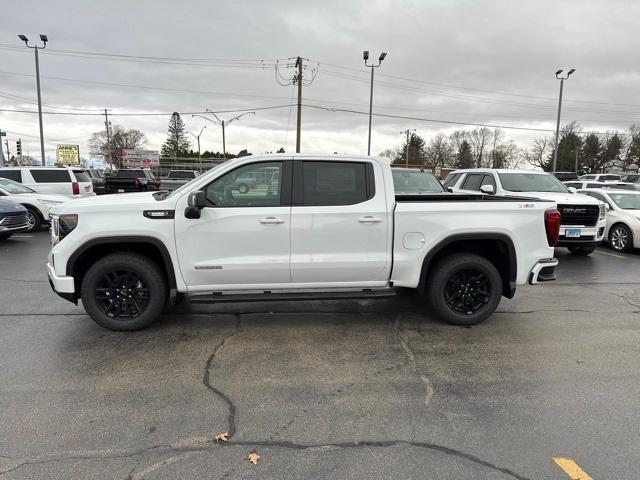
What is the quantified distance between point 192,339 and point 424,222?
2799 mm

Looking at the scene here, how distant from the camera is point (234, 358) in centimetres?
425

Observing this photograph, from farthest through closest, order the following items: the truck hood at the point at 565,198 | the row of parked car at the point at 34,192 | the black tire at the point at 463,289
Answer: the row of parked car at the point at 34,192
the truck hood at the point at 565,198
the black tire at the point at 463,289

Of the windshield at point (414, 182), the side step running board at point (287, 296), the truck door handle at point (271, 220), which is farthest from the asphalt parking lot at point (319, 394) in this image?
the windshield at point (414, 182)

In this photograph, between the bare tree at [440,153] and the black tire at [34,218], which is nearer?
the black tire at [34,218]

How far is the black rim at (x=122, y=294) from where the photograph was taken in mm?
4770

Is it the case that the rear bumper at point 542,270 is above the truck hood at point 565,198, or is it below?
below

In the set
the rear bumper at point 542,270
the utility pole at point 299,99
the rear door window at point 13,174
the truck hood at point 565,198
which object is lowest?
the rear bumper at point 542,270

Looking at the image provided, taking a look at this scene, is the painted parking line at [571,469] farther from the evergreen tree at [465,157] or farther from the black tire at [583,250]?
the evergreen tree at [465,157]

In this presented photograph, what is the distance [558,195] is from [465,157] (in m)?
94.7

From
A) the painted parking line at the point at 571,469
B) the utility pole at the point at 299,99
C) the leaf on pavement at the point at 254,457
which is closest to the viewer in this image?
the painted parking line at the point at 571,469

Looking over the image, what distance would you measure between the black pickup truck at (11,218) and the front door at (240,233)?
8.47 metres

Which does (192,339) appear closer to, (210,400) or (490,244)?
(210,400)

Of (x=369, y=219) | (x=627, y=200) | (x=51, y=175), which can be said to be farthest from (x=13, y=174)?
(x=627, y=200)

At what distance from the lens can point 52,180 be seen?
53.3 ft
